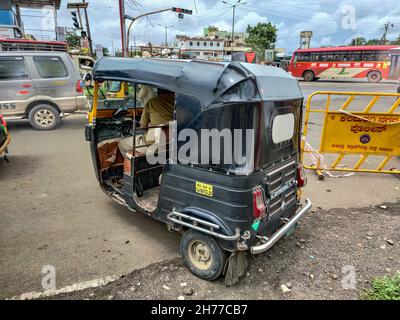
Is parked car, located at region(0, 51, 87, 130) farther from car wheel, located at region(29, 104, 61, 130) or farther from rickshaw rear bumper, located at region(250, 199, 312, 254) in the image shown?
rickshaw rear bumper, located at region(250, 199, 312, 254)

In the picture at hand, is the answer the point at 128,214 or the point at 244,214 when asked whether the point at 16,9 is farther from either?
the point at 244,214

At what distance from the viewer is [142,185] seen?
3.85 metres

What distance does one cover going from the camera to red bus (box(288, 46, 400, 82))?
87.0ft

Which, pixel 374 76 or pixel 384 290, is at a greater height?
pixel 374 76

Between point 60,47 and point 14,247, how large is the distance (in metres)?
12.3

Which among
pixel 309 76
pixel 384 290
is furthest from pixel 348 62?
pixel 384 290

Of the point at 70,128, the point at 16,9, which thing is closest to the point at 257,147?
the point at 70,128

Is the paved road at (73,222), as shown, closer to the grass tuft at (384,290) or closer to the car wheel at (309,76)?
the grass tuft at (384,290)

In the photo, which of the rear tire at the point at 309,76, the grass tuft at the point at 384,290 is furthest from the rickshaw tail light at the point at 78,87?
the rear tire at the point at 309,76

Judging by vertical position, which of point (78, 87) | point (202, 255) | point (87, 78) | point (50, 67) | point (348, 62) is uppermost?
point (348, 62)

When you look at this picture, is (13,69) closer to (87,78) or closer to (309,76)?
(87,78)

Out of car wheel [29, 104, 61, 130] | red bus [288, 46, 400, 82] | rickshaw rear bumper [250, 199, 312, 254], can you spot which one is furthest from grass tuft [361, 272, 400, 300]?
red bus [288, 46, 400, 82]

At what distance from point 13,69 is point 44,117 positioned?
4.88 feet

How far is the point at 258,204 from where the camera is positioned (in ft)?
8.43
